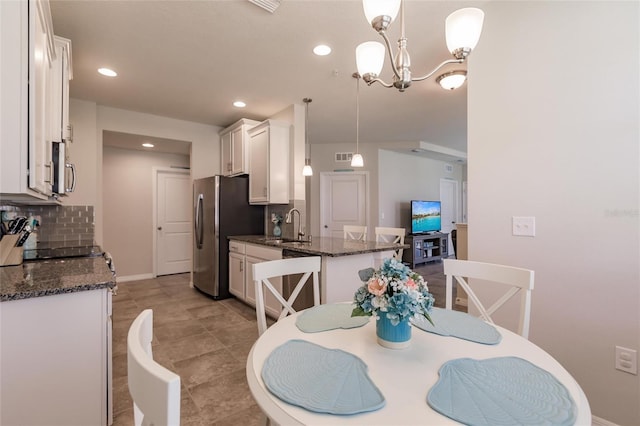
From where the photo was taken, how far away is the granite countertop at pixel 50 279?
128cm

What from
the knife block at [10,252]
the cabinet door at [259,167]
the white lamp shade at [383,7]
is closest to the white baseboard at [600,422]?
the white lamp shade at [383,7]

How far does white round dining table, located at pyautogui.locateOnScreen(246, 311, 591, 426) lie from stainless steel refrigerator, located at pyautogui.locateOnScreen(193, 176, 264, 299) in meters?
2.91

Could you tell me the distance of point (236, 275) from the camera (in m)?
3.82

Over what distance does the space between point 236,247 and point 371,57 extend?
295 centimetres

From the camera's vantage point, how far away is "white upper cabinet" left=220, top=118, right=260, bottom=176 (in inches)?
161

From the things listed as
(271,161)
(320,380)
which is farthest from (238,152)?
(320,380)

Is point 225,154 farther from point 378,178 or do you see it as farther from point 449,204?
point 449,204

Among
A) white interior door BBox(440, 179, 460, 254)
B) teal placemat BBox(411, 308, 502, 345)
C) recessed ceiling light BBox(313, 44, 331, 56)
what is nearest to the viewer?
teal placemat BBox(411, 308, 502, 345)

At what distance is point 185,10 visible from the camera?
2014mm

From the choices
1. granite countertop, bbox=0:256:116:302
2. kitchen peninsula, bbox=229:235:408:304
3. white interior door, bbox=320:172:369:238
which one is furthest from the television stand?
granite countertop, bbox=0:256:116:302

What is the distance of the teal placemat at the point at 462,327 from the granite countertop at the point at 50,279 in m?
1.50

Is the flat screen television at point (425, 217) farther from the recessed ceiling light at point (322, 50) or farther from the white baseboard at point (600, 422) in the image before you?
the white baseboard at point (600, 422)

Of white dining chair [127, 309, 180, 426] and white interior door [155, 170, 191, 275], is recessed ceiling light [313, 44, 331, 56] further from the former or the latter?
white interior door [155, 170, 191, 275]

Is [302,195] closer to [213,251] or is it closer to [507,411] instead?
[213,251]
